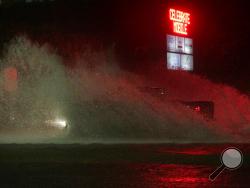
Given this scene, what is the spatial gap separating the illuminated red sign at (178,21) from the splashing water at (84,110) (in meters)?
24.3

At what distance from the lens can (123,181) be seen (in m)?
11.4

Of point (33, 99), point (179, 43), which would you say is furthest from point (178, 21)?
point (33, 99)

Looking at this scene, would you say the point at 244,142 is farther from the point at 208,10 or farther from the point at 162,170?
the point at 208,10

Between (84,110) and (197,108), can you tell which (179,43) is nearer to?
(197,108)

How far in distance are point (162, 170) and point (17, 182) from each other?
3155 millimetres

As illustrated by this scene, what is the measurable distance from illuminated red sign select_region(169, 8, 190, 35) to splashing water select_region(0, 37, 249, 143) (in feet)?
79.8

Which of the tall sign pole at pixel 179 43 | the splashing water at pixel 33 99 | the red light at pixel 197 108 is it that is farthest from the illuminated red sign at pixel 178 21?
the splashing water at pixel 33 99

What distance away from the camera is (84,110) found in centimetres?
2261

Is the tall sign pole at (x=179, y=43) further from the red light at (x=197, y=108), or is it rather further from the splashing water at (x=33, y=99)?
the splashing water at (x=33, y=99)

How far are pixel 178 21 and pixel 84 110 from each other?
2840cm

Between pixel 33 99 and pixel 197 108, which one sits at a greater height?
pixel 33 99

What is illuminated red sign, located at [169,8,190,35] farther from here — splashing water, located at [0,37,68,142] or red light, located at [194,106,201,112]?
splashing water, located at [0,37,68,142]

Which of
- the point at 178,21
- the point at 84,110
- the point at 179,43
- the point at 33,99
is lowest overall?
the point at 84,110

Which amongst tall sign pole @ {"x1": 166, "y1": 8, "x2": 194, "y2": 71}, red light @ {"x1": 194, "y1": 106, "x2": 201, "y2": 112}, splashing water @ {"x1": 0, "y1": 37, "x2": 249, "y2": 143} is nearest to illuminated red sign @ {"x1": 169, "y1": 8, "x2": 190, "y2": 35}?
tall sign pole @ {"x1": 166, "y1": 8, "x2": 194, "y2": 71}
